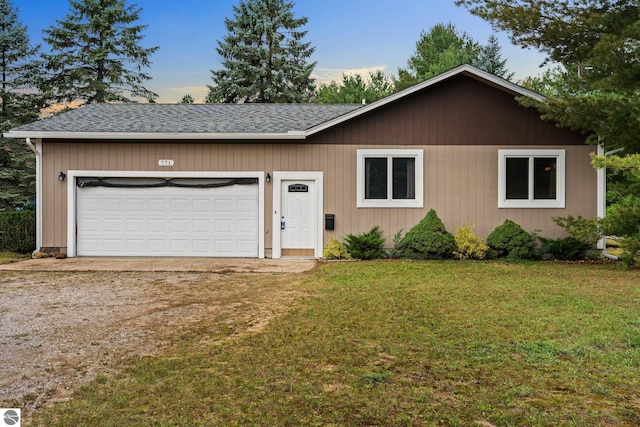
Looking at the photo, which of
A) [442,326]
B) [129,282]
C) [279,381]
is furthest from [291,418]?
[129,282]

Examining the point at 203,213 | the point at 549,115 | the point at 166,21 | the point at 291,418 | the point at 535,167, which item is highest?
the point at 166,21

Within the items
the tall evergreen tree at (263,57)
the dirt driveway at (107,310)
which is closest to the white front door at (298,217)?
the dirt driveway at (107,310)

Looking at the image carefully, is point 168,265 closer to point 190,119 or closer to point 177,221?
point 177,221

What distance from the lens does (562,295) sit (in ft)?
25.0

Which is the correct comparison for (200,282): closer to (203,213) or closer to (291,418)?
(203,213)

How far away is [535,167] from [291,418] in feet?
36.1

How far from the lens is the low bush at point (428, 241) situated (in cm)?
1171

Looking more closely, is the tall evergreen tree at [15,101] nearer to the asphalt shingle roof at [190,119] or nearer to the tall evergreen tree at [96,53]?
the tall evergreen tree at [96,53]

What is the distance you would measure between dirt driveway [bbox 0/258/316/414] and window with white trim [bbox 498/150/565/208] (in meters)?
5.51

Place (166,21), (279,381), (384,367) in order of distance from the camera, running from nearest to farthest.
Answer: (279,381)
(384,367)
(166,21)

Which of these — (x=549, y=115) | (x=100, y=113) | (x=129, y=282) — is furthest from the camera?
(x=100, y=113)

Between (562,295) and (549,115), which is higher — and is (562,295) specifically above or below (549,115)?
below

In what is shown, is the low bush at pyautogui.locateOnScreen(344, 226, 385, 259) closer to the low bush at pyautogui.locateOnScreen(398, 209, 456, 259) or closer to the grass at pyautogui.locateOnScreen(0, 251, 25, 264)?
the low bush at pyautogui.locateOnScreen(398, 209, 456, 259)

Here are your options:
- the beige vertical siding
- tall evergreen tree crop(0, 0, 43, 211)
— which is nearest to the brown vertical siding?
the beige vertical siding
